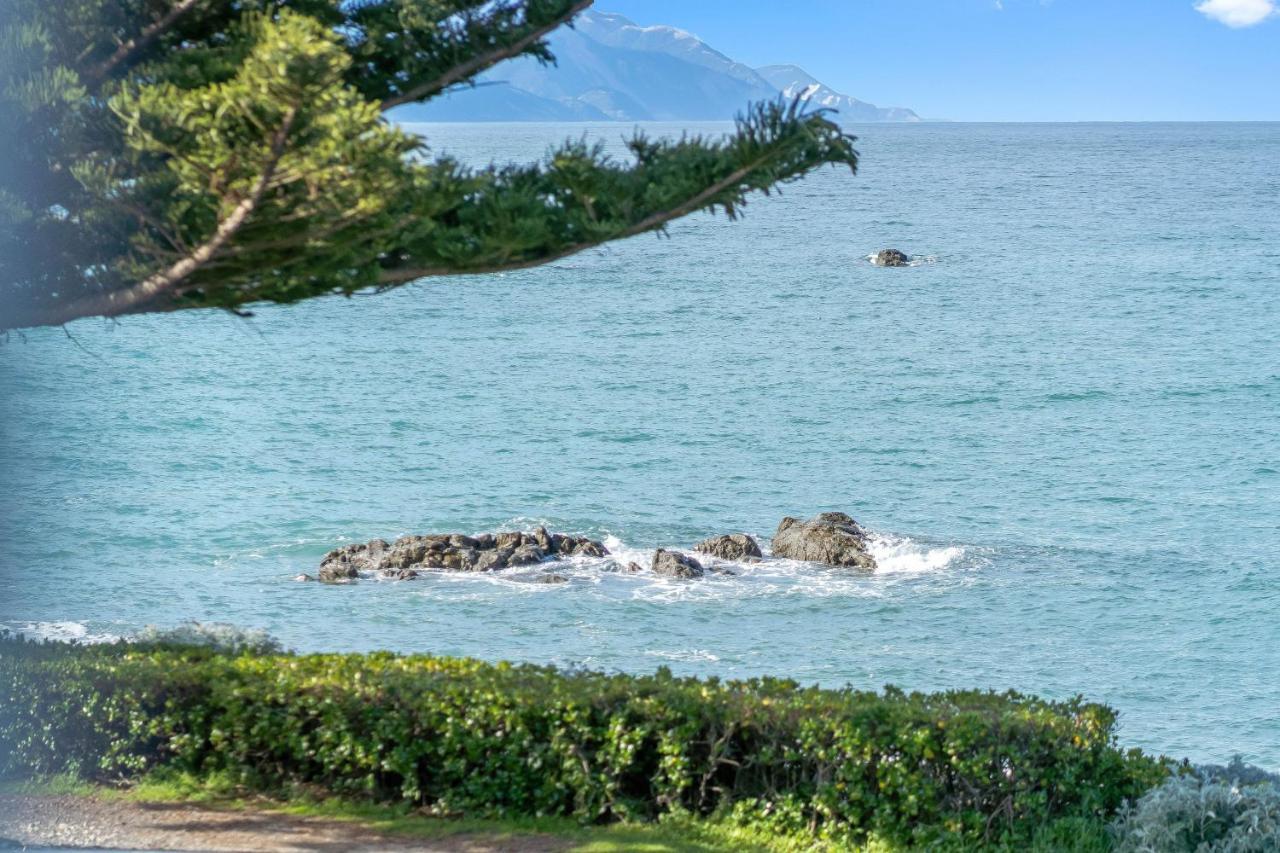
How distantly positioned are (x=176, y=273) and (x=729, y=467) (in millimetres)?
27329

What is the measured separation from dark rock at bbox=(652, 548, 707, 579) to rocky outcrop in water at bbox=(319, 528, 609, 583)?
1336mm

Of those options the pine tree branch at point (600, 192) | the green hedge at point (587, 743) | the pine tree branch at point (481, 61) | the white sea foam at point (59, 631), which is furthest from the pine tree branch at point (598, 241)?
the white sea foam at point (59, 631)

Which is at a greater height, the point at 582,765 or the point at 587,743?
the point at 587,743

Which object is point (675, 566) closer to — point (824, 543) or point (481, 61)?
point (824, 543)

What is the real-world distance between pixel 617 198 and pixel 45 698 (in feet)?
17.2

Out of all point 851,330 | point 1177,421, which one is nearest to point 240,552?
point 1177,421

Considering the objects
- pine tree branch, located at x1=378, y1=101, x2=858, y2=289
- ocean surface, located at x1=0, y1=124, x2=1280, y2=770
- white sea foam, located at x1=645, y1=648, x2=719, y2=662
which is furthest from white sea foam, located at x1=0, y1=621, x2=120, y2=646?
pine tree branch, located at x1=378, y1=101, x2=858, y2=289

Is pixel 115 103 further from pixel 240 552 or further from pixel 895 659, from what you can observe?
pixel 240 552

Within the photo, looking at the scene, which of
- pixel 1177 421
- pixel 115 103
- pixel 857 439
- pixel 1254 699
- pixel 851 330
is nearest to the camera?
pixel 115 103

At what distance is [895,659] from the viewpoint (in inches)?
779

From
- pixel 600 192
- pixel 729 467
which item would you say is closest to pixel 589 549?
pixel 729 467

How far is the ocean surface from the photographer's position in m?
20.5

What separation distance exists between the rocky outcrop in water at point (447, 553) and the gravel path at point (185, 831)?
15.1 metres

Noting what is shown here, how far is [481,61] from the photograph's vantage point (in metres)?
7.28
